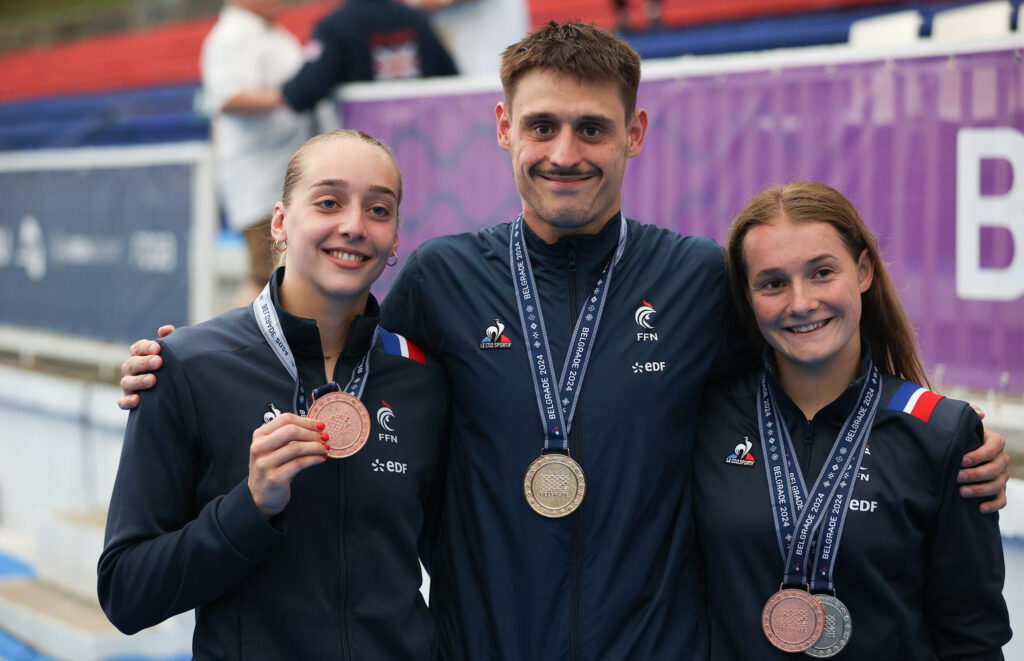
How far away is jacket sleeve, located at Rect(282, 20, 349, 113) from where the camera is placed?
5848mm

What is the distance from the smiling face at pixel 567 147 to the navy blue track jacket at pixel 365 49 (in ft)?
12.1

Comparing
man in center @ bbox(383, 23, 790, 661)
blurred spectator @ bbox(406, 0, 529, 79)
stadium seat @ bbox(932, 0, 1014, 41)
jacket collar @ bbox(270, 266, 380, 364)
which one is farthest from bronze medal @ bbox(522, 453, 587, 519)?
blurred spectator @ bbox(406, 0, 529, 79)

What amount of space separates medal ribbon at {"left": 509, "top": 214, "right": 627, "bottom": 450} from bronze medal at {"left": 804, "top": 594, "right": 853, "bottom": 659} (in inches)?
26.3

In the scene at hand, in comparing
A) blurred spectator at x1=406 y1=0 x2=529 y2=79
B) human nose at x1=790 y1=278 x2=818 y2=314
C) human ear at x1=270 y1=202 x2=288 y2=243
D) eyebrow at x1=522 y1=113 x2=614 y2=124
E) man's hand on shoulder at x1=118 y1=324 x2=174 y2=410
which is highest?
blurred spectator at x1=406 y1=0 x2=529 y2=79

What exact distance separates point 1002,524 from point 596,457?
1.85 m

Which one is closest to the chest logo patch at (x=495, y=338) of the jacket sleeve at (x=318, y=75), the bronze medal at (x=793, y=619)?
the bronze medal at (x=793, y=619)

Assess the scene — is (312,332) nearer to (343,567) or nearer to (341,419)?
(341,419)

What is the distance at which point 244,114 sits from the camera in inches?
240

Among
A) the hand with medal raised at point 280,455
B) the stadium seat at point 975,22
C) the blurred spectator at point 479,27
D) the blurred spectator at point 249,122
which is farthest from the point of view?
the blurred spectator at point 479,27

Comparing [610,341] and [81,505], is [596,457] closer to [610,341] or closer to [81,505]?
[610,341]

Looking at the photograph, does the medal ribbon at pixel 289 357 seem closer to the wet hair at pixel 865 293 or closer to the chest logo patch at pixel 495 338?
the chest logo patch at pixel 495 338

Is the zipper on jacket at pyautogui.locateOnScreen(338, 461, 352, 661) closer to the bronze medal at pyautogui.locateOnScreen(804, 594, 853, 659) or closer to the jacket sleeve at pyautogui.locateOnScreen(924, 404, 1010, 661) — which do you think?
the bronze medal at pyautogui.locateOnScreen(804, 594, 853, 659)

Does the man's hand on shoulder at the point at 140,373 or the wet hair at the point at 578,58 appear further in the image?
the wet hair at the point at 578,58

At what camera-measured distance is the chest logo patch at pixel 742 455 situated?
2.42 m
